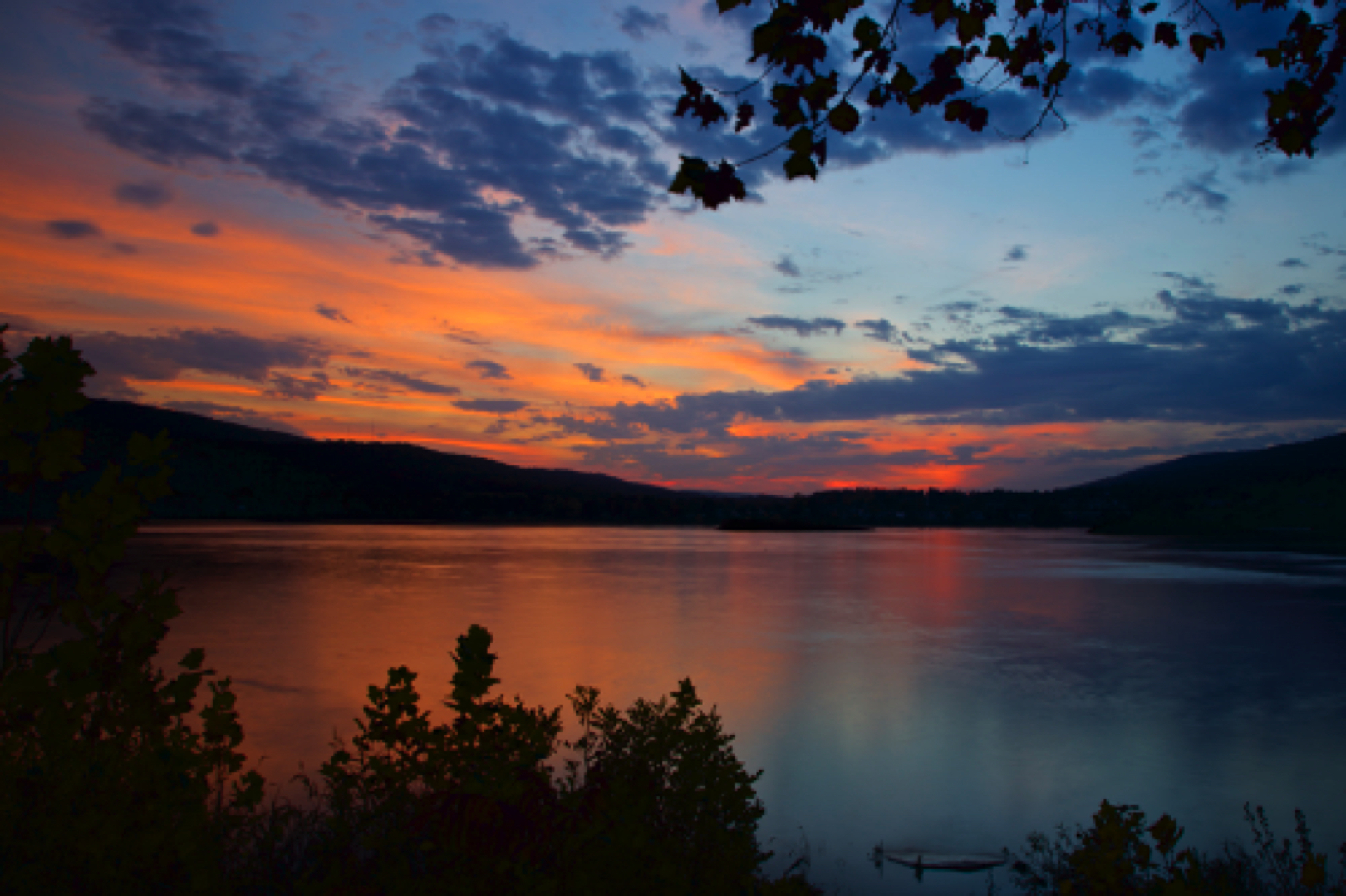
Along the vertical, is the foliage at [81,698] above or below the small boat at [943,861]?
above

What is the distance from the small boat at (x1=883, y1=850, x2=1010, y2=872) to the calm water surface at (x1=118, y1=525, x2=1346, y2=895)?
0.20 meters

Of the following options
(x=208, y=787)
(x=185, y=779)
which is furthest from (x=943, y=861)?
(x=185, y=779)

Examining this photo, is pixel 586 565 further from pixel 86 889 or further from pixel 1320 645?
pixel 86 889

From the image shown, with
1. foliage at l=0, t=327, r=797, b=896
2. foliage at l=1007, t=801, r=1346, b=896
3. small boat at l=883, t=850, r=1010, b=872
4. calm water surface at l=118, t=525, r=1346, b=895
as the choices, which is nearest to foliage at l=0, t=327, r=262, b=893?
foliage at l=0, t=327, r=797, b=896

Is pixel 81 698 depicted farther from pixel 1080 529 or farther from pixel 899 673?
pixel 1080 529

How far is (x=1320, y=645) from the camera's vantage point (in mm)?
16266

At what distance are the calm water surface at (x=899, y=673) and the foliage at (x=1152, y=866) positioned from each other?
49 cm

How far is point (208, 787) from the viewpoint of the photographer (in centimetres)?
408

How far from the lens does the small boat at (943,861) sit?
21.5ft

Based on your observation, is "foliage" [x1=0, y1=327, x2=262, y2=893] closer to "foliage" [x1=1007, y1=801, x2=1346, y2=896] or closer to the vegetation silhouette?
the vegetation silhouette

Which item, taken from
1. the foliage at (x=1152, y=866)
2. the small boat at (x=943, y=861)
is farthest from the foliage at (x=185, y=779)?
the small boat at (x=943, y=861)

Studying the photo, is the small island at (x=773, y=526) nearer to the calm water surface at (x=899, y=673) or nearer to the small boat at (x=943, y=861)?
the calm water surface at (x=899, y=673)

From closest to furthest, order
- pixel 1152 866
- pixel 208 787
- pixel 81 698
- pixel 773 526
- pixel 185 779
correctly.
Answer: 1. pixel 81 698
2. pixel 185 779
3. pixel 1152 866
4. pixel 208 787
5. pixel 773 526

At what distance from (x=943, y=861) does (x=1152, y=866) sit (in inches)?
131
